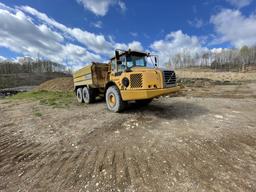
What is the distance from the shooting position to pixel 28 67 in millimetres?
81375

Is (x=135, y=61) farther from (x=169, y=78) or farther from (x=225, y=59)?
(x=225, y=59)

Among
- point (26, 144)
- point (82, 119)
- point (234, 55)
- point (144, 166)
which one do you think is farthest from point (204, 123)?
point (234, 55)

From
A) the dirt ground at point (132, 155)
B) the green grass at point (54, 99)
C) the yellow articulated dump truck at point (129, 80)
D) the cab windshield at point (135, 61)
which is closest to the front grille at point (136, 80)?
the yellow articulated dump truck at point (129, 80)

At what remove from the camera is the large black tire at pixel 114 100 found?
6.18 meters

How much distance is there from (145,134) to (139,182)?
180 cm

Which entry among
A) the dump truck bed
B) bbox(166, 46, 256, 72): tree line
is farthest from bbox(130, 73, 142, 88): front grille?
bbox(166, 46, 256, 72): tree line

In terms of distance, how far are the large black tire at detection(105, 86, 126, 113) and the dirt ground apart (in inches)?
39.9

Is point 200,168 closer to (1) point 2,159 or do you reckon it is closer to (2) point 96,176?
(2) point 96,176

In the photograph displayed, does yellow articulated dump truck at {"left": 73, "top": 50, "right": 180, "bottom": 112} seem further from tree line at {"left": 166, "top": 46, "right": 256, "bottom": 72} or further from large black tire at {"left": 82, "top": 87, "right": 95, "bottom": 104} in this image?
tree line at {"left": 166, "top": 46, "right": 256, "bottom": 72}

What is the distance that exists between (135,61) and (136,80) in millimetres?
1319

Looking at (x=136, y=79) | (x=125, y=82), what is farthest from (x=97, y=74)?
(x=136, y=79)

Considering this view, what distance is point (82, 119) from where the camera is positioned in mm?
5793

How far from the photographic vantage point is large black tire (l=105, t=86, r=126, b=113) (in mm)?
6184

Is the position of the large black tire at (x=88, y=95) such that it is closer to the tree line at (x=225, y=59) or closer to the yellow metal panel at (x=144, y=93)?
the yellow metal panel at (x=144, y=93)
